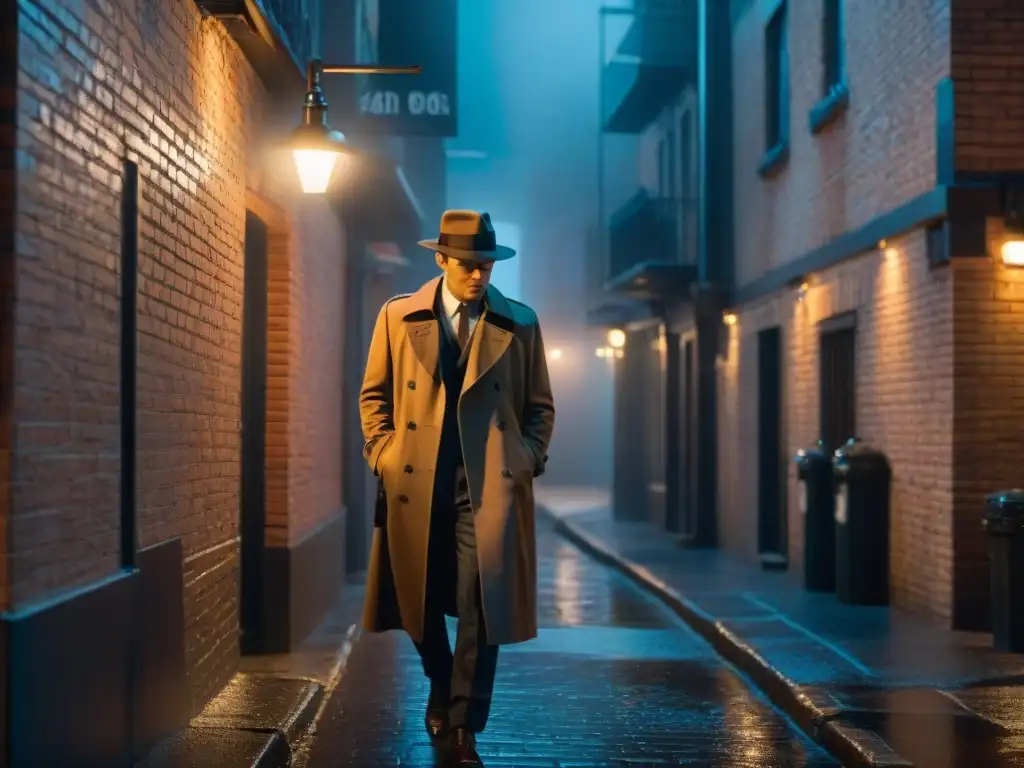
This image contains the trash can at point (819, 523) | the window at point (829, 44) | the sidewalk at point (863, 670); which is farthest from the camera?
the window at point (829, 44)

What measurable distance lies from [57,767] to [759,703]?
426 centimetres

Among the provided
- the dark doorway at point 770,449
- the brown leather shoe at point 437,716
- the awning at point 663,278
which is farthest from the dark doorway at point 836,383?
the brown leather shoe at point 437,716

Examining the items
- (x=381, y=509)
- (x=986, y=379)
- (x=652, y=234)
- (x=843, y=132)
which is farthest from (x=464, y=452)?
(x=652, y=234)

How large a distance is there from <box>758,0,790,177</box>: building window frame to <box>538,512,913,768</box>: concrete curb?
4.90m

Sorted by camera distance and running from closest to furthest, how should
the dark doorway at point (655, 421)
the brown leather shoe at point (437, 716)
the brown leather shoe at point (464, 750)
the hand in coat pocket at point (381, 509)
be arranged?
the brown leather shoe at point (464, 750) < the hand in coat pocket at point (381, 509) < the brown leather shoe at point (437, 716) < the dark doorway at point (655, 421)

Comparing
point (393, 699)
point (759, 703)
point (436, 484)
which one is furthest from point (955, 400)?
point (436, 484)

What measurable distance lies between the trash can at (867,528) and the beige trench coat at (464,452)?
6036mm

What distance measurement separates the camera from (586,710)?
7.77 metres

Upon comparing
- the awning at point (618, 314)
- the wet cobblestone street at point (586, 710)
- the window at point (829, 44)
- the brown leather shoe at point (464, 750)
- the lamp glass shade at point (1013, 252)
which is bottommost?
the wet cobblestone street at point (586, 710)

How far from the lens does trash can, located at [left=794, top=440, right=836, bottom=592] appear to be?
13031 millimetres

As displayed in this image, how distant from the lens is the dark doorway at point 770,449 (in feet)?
53.7

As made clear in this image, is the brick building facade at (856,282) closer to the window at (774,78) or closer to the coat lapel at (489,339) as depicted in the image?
the window at (774,78)

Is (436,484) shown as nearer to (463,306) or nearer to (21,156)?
(463,306)

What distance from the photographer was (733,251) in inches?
728
